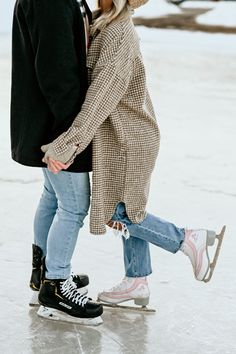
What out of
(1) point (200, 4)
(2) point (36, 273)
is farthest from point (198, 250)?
(1) point (200, 4)

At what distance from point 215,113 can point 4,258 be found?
140 inches

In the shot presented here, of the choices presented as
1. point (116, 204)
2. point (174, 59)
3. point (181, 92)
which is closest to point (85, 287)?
point (116, 204)

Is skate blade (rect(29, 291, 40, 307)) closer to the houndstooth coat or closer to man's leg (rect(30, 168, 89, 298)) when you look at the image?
man's leg (rect(30, 168, 89, 298))

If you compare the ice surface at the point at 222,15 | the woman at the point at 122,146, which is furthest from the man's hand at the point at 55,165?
the ice surface at the point at 222,15

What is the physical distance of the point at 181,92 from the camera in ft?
22.9

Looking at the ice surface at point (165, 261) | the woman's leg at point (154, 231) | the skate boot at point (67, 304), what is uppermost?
the woman's leg at point (154, 231)

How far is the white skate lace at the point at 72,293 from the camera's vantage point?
7.30 feet

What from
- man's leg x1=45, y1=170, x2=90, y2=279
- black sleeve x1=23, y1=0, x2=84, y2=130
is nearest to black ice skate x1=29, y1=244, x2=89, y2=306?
man's leg x1=45, y1=170, x2=90, y2=279

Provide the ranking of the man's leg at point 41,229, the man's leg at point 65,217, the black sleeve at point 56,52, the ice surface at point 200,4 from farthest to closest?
the ice surface at point 200,4 < the man's leg at point 41,229 < the man's leg at point 65,217 < the black sleeve at point 56,52

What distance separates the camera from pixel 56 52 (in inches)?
76.2

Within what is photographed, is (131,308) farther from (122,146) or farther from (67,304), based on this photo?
(122,146)

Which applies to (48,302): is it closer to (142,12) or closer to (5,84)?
(5,84)

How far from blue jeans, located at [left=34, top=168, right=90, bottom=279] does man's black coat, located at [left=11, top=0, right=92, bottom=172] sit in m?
0.06

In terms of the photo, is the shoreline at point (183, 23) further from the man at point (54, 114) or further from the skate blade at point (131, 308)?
the man at point (54, 114)
